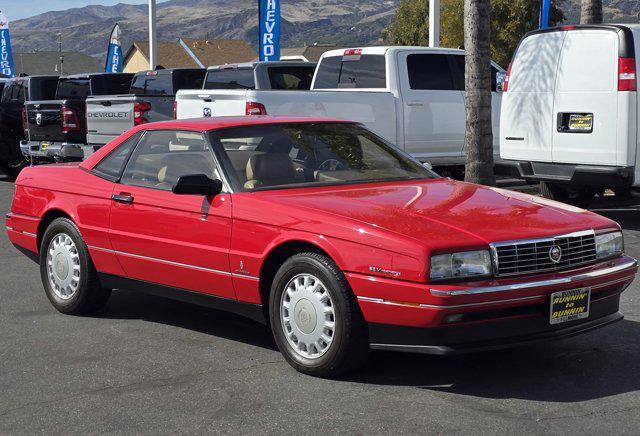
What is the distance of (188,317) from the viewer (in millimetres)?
7438

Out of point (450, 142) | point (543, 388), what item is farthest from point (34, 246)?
point (450, 142)

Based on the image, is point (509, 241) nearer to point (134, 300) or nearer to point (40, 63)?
point (134, 300)

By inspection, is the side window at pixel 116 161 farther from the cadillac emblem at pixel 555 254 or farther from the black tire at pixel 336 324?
the cadillac emblem at pixel 555 254

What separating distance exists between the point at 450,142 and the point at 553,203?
8540mm

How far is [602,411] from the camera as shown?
502 centimetres

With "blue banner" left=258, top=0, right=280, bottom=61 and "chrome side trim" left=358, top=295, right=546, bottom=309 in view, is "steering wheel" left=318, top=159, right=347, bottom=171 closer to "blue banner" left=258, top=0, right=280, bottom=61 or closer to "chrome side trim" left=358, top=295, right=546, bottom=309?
"chrome side trim" left=358, top=295, right=546, bottom=309

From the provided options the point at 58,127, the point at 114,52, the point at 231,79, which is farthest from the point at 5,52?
the point at 231,79

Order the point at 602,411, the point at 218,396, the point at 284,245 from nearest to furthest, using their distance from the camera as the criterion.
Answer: the point at 602,411, the point at 218,396, the point at 284,245

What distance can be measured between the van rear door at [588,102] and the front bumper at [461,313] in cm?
580

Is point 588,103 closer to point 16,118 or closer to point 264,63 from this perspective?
point 264,63

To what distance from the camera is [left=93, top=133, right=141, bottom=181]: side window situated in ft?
23.6

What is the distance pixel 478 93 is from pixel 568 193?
5.79 feet

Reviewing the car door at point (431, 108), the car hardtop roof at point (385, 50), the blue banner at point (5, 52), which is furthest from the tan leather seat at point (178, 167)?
the blue banner at point (5, 52)

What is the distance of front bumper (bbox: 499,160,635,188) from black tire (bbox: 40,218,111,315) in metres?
5.96
